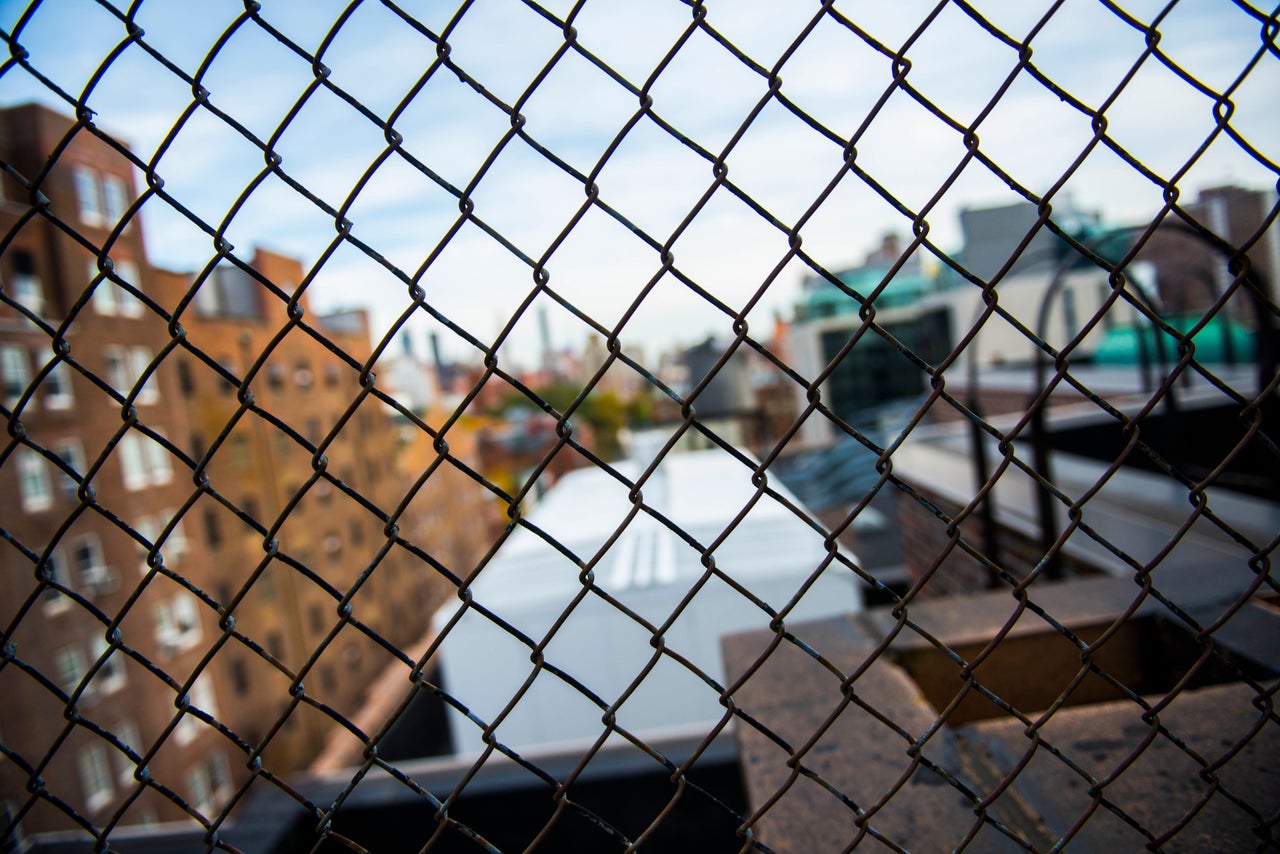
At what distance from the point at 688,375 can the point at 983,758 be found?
973cm

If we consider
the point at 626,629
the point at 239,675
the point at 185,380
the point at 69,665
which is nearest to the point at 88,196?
the point at 185,380

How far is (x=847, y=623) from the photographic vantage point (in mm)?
2525

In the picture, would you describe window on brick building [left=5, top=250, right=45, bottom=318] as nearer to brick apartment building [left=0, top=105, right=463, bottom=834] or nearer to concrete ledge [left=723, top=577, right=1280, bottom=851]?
brick apartment building [left=0, top=105, right=463, bottom=834]

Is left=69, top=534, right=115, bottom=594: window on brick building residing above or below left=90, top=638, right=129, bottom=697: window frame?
above

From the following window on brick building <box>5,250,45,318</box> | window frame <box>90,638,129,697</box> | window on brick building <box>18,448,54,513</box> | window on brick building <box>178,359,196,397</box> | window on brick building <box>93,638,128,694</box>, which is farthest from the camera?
window on brick building <box>178,359,196,397</box>

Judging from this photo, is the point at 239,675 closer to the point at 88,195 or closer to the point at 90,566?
the point at 90,566

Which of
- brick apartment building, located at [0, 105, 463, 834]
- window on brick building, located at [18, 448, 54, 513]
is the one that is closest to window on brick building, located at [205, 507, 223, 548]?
brick apartment building, located at [0, 105, 463, 834]

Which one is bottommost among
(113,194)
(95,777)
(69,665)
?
(95,777)

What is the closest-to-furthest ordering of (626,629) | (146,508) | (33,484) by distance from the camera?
(626,629) → (33,484) → (146,508)

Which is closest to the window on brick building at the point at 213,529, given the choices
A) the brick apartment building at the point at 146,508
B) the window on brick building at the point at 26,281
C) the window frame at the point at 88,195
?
the brick apartment building at the point at 146,508

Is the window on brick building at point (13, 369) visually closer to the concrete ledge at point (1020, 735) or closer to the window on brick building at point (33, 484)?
the window on brick building at point (33, 484)

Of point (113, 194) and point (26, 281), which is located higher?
point (113, 194)

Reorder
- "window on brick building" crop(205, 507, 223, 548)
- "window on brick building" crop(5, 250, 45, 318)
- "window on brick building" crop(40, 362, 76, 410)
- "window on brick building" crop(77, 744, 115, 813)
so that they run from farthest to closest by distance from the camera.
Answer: "window on brick building" crop(205, 507, 223, 548) → "window on brick building" crop(77, 744, 115, 813) → "window on brick building" crop(40, 362, 76, 410) → "window on brick building" crop(5, 250, 45, 318)

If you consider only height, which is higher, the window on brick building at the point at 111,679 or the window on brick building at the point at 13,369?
the window on brick building at the point at 13,369
